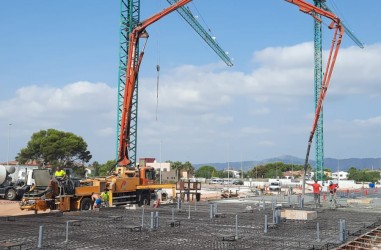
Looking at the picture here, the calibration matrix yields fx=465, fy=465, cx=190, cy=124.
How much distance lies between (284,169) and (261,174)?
19.7 m

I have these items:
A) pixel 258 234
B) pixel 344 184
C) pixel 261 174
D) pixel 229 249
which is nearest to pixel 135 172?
pixel 258 234

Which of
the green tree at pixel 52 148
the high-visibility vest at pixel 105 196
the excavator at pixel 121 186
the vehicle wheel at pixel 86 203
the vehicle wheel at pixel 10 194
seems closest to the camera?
the excavator at pixel 121 186

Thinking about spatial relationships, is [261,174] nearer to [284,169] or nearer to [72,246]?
[284,169]

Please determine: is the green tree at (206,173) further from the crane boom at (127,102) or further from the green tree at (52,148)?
the crane boom at (127,102)

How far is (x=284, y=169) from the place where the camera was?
18788cm

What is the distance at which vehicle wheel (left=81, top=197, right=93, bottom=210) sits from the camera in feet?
85.6

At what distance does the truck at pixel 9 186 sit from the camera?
3884 centimetres

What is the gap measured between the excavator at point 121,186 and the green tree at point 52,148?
172 feet

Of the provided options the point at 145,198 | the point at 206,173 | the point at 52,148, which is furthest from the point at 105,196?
the point at 206,173

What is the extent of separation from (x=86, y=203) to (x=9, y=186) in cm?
1660

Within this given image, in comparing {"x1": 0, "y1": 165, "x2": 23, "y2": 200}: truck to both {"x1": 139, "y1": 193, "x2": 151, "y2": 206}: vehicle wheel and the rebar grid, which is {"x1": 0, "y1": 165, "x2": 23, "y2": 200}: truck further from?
the rebar grid

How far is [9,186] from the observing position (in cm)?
3991

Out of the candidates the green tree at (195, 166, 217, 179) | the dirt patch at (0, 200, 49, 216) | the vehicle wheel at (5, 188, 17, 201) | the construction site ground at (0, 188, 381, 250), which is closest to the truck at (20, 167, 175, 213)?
the construction site ground at (0, 188, 381, 250)

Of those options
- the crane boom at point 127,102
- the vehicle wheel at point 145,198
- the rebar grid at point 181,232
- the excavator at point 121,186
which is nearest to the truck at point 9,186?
the crane boom at point 127,102
